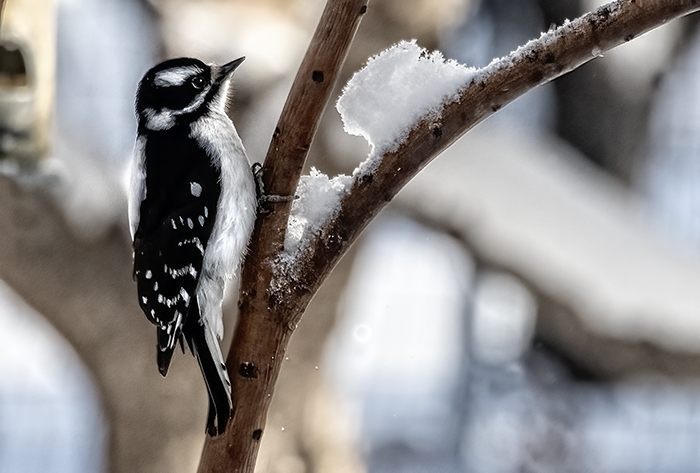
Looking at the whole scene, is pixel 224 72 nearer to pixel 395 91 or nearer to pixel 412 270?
pixel 395 91

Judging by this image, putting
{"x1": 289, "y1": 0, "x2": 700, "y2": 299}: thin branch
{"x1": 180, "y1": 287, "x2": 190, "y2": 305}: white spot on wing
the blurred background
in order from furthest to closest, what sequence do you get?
the blurred background, {"x1": 180, "y1": 287, "x2": 190, "y2": 305}: white spot on wing, {"x1": 289, "y1": 0, "x2": 700, "y2": 299}: thin branch

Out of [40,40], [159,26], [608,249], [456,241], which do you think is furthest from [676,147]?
[40,40]

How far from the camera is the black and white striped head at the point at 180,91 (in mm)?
884

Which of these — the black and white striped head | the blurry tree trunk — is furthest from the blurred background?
the black and white striped head

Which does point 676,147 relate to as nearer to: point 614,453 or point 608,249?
point 608,249

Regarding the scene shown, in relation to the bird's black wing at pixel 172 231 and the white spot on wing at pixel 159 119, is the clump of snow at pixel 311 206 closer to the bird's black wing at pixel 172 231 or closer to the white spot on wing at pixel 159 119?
the bird's black wing at pixel 172 231

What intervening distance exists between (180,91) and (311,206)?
0.25m

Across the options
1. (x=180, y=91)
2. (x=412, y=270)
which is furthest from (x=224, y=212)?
(x=412, y=270)

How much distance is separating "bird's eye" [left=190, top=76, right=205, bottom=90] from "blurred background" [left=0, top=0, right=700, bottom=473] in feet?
1.46

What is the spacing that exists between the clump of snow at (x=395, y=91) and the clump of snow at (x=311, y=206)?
57 mm

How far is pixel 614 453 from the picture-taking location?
6.99ft

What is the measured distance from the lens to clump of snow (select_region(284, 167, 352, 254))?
75 centimetres

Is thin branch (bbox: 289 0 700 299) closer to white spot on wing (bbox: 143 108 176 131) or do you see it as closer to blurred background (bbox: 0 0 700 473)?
white spot on wing (bbox: 143 108 176 131)

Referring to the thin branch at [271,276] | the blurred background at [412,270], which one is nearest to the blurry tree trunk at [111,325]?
the blurred background at [412,270]
